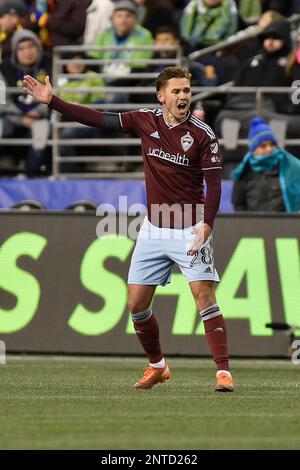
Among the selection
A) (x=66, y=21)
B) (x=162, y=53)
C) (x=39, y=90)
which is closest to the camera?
(x=39, y=90)

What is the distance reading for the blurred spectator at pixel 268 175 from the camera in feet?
49.4

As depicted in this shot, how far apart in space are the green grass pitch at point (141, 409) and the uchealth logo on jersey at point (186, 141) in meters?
1.81

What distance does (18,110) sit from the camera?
18.5 m

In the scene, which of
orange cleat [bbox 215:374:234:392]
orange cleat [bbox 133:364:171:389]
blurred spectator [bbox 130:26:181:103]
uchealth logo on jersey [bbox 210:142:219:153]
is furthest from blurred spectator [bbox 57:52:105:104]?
orange cleat [bbox 215:374:234:392]

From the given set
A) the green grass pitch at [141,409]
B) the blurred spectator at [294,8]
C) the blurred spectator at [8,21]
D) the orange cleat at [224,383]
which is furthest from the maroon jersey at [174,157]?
the blurred spectator at [294,8]

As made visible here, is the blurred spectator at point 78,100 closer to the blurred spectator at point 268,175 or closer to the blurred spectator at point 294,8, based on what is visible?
the blurred spectator at point 294,8

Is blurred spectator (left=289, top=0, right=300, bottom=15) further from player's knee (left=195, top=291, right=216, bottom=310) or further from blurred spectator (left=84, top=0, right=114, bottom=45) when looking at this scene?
player's knee (left=195, top=291, right=216, bottom=310)

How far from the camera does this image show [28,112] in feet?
60.7

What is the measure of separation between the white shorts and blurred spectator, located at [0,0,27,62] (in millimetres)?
9497

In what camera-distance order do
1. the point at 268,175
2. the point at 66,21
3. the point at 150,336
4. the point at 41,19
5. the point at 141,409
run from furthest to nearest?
1. the point at 41,19
2. the point at 66,21
3. the point at 268,175
4. the point at 150,336
5. the point at 141,409

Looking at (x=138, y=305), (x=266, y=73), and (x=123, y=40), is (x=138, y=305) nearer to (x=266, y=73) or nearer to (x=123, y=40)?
(x=266, y=73)

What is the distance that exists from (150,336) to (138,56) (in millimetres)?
8657

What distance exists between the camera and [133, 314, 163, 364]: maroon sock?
10.4 m

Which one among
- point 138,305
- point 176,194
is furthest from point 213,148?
point 138,305
